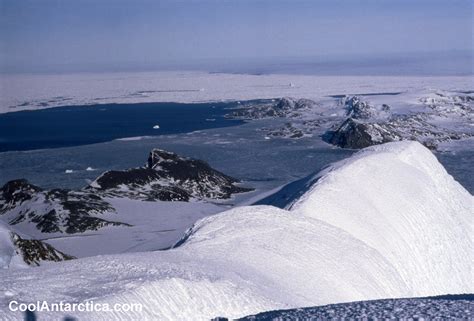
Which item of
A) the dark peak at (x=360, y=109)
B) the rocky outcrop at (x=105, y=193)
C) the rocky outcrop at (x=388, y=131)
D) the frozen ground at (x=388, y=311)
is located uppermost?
the frozen ground at (x=388, y=311)

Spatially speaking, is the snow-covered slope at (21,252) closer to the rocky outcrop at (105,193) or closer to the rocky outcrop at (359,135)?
the rocky outcrop at (105,193)

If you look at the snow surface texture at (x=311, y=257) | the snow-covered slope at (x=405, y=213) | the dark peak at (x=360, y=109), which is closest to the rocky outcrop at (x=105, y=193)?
the snow-covered slope at (x=405, y=213)

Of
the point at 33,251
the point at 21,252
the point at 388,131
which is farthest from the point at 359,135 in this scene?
the point at 21,252

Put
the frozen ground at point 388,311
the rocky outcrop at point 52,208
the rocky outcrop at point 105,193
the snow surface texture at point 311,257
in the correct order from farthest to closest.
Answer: the rocky outcrop at point 105,193 → the rocky outcrop at point 52,208 → the snow surface texture at point 311,257 → the frozen ground at point 388,311

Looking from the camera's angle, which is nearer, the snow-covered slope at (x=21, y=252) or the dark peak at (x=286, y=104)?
the snow-covered slope at (x=21, y=252)

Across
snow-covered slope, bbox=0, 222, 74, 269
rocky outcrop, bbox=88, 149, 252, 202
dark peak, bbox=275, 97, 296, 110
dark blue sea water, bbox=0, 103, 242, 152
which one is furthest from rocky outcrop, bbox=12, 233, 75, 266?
dark peak, bbox=275, 97, 296, 110
